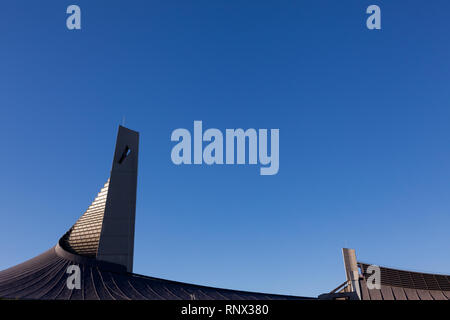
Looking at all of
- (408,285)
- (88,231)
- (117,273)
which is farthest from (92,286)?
(408,285)

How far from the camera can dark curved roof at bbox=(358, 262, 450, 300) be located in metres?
53.1

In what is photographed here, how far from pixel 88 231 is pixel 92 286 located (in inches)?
609

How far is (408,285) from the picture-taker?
55.9 m

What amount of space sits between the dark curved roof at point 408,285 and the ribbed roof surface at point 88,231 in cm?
3722

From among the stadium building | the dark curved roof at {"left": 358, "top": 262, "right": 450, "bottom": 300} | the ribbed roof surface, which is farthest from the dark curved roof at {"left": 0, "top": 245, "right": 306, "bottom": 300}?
the dark curved roof at {"left": 358, "top": 262, "right": 450, "bottom": 300}

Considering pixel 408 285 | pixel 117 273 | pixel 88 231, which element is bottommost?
pixel 408 285

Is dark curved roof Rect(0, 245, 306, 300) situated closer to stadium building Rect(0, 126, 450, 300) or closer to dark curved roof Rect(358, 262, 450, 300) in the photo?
stadium building Rect(0, 126, 450, 300)

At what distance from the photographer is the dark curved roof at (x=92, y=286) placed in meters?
25.9

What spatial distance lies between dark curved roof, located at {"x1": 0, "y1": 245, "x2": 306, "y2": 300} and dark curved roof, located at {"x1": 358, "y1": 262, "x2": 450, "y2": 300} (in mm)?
23618

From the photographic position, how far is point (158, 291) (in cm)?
3036

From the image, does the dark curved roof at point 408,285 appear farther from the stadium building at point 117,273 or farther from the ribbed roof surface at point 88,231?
the ribbed roof surface at point 88,231

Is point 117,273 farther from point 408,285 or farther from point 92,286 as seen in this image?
point 408,285

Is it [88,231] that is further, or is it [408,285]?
[408,285]

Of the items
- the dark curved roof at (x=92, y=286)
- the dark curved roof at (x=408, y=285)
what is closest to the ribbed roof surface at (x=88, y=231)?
the dark curved roof at (x=92, y=286)
